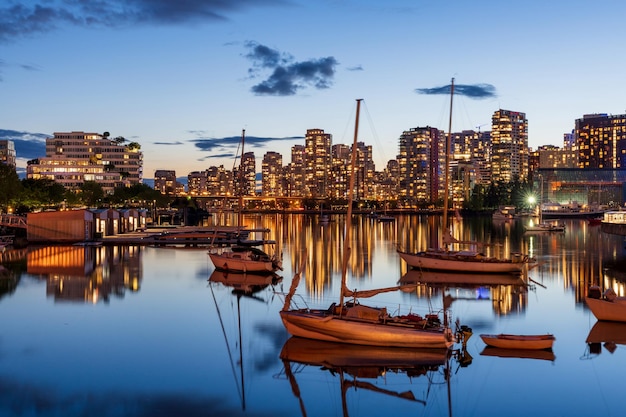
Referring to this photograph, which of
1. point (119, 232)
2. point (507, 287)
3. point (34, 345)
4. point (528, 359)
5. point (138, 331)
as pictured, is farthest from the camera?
point (119, 232)

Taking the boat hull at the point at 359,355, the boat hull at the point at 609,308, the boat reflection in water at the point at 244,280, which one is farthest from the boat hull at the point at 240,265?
the boat hull at the point at 609,308

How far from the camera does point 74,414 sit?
901 inches

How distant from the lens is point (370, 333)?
2981cm

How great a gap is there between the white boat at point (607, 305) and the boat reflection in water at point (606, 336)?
0.35m

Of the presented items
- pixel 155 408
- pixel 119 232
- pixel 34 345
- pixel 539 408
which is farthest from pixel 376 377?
pixel 119 232

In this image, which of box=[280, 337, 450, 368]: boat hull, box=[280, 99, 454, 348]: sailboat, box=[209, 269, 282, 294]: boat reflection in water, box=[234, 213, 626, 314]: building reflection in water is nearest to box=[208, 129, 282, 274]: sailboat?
box=[209, 269, 282, 294]: boat reflection in water

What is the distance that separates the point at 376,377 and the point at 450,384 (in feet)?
8.94

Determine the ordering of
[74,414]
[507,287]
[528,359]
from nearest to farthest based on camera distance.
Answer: [74,414] → [528,359] → [507,287]

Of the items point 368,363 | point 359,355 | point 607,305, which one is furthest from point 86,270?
point 607,305

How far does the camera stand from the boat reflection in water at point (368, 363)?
2594cm

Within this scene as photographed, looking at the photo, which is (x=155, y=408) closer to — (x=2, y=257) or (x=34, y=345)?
(x=34, y=345)

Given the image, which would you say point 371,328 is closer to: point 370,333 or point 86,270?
point 370,333

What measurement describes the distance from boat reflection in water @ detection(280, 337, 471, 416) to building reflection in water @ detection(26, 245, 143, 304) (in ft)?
63.6

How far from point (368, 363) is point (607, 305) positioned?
47.4 ft
